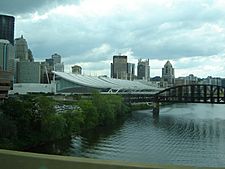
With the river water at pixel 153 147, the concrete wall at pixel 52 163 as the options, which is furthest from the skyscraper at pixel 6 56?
the concrete wall at pixel 52 163

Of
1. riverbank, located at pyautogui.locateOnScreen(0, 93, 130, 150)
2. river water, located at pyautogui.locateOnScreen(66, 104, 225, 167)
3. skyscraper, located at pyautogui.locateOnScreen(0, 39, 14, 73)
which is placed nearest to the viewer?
river water, located at pyautogui.locateOnScreen(66, 104, 225, 167)

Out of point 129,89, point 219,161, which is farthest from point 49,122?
point 129,89

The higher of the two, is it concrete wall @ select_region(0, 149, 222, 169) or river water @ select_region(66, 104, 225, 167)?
concrete wall @ select_region(0, 149, 222, 169)

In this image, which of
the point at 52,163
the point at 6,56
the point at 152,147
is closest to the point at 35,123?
the point at 152,147

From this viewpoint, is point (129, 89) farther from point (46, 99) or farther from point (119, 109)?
point (46, 99)

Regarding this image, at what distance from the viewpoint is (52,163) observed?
228 centimetres

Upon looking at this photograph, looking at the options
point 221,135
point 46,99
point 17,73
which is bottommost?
point 221,135

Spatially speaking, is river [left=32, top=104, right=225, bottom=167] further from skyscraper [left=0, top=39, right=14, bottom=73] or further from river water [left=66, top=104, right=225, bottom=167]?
skyscraper [left=0, top=39, right=14, bottom=73]

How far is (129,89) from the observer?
67.5m

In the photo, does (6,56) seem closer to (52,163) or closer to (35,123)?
(35,123)

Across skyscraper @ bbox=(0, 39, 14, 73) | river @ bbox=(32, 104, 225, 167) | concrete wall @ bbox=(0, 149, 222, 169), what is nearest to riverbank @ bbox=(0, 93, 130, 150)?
river @ bbox=(32, 104, 225, 167)

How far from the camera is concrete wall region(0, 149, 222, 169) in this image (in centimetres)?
210

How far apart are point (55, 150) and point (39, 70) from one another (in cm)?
5668

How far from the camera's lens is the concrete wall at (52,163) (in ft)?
6.90
